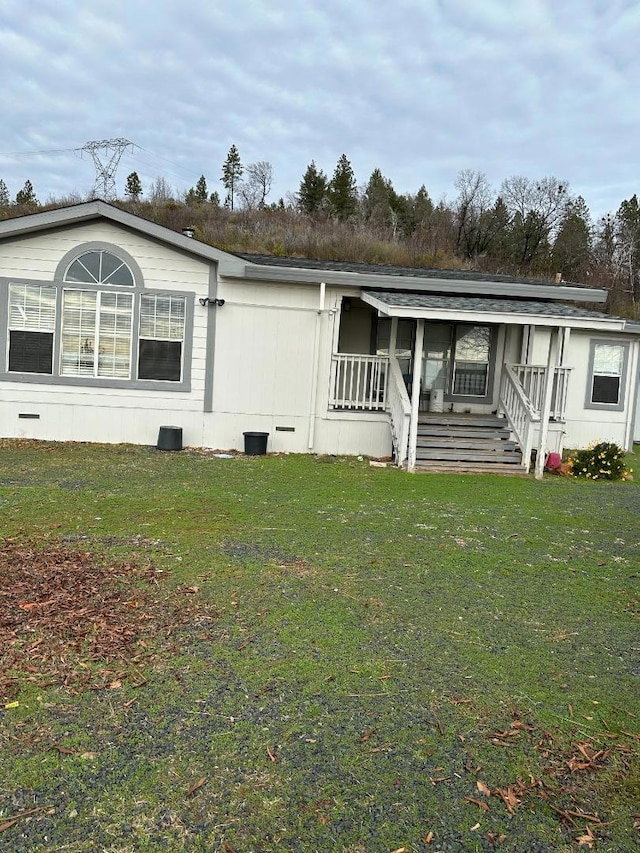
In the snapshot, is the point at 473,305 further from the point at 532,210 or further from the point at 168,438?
the point at 532,210

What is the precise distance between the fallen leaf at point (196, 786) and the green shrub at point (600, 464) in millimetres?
9690

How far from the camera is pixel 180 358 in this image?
11.7 m

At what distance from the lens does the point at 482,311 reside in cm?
1037

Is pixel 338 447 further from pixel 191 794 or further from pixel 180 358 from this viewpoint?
pixel 191 794

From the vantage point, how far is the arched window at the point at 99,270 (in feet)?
37.3

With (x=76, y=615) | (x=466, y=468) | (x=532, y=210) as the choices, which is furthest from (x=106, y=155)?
(x=76, y=615)

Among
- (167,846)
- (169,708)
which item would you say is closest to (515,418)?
(169,708)

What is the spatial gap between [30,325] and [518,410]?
8.21 m

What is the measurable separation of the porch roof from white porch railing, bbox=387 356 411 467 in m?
1.17

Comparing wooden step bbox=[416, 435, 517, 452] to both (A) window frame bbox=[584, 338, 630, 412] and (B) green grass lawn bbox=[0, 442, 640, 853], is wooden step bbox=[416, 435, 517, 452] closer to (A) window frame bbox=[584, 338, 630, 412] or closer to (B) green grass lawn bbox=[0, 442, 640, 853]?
(A) window frame bbox=[584, 338, 630, 412]

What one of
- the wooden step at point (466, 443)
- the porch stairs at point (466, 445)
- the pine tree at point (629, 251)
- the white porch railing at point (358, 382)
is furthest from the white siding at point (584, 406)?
the pine tree at point (629, 251)

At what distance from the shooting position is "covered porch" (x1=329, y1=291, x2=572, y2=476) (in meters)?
10.6

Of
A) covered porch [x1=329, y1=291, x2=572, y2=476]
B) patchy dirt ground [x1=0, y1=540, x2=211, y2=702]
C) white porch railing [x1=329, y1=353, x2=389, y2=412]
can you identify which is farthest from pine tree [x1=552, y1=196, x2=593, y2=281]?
patchy dirt ground [x1=0, y1=540, x2=211, y2=702]

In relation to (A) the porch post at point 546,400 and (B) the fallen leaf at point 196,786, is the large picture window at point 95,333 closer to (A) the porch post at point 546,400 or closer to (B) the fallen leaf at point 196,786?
(A) the porch post at point 546,400
